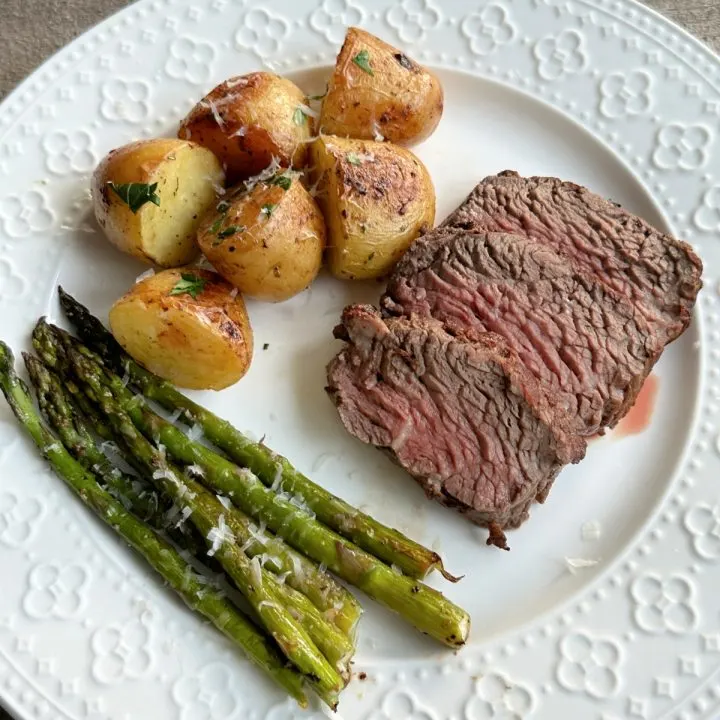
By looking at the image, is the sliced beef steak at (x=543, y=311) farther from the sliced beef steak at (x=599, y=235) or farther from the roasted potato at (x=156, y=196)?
the roasted potato at (x=156, y=196)

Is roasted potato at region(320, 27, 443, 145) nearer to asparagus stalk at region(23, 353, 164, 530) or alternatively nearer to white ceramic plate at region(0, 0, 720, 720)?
white ceramic plate at region(0, 0, 720, 720)

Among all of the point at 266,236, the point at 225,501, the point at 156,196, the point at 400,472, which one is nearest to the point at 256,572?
the point at 225,501

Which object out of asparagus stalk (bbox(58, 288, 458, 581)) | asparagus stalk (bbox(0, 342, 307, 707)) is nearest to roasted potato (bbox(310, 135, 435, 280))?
asparagus stalk (bbox(58, 288, 458, 581))

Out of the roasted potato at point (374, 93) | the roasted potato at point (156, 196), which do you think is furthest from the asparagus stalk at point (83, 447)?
the roasted potato at point (374, 93)

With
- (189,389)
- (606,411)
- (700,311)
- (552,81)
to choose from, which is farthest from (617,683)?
(552,81)

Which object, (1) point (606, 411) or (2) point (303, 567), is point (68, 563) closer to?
(2) point (303, 567)

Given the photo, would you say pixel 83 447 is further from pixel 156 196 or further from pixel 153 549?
pixel 156 196
